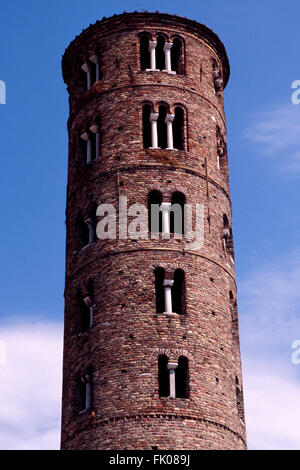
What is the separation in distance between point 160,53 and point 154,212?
22.8 ft

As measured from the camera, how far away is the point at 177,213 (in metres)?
37.0

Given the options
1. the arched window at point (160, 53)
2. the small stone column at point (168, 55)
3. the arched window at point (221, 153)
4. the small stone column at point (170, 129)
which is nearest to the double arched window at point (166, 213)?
the small stone column at point (170, 129)

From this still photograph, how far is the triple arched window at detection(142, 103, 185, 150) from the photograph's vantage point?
38438mm

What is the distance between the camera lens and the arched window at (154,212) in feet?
120

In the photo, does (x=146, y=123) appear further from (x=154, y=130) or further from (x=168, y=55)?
(x=168, y=55)

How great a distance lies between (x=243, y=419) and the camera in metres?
36.2

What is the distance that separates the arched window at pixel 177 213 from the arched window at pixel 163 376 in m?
4.52

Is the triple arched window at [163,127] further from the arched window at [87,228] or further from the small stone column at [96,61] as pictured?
the arched window at [87,228]

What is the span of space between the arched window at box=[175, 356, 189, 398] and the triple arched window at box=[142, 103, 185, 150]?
766 cm

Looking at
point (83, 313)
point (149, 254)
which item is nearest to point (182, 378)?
point (149, 254)

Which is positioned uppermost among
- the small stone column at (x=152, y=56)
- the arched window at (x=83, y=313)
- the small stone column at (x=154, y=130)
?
the small stone column at (x=152, y=56)

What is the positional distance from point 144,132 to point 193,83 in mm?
2630
